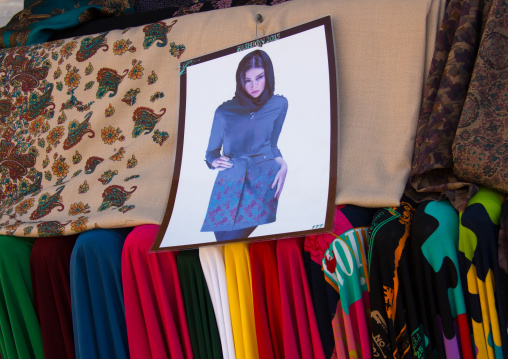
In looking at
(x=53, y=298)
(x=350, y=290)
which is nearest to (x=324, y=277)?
(x=350, y=290)

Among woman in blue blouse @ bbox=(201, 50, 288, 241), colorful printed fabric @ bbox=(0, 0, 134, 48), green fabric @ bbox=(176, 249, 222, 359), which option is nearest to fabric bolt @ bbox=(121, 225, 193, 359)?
green fabric @ bbox=(176, 249, 222, 359)

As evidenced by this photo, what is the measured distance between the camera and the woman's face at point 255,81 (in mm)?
1163

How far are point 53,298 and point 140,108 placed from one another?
499mm

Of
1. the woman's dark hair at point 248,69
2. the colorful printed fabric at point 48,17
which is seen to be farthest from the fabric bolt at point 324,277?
the colorful printed fabric at point 48,17

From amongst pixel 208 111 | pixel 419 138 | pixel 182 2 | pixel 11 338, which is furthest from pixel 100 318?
pixel 182 2

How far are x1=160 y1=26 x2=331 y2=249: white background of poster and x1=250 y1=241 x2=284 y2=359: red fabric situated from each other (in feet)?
0.15

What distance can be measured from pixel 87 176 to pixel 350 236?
72cm

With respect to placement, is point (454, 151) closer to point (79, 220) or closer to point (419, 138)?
point (419, 138)

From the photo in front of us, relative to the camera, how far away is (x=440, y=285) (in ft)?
2.66

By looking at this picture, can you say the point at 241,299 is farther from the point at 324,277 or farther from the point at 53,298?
the point at 53,298

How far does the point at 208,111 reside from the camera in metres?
1.21

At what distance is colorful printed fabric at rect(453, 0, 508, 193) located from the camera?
2.80 ft

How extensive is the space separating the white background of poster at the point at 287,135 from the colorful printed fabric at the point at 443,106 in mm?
170

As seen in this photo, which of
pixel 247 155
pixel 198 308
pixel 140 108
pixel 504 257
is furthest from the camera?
pixel 140 108
